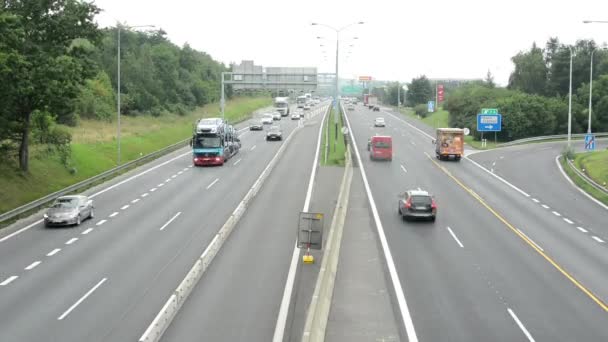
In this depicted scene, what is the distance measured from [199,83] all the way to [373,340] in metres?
116

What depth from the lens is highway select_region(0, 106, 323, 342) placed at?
62.6ft

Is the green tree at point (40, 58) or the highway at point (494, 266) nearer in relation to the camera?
the highway at point (494, 266)

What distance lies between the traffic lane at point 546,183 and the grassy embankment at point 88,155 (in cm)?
2886

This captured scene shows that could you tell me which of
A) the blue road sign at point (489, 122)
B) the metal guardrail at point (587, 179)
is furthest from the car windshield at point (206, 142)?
the blue road sign at point (489, 122)

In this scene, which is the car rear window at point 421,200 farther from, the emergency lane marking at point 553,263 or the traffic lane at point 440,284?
the emergency lane marking at point 553,263

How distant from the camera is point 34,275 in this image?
24125mm

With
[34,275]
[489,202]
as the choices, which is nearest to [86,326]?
[34,275]


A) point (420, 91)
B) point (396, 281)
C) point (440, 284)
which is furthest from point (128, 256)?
point (420, 91)

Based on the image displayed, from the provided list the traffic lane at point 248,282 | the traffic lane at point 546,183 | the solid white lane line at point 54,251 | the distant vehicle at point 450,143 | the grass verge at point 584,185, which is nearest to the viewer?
the traffic lane at point 248,282

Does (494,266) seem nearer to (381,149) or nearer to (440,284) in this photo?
(440,284)

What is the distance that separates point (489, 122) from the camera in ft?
247

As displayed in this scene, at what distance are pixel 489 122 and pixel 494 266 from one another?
5203 cm

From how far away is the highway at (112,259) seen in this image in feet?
62.6

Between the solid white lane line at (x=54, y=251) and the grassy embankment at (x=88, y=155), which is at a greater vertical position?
the grassy embankment at (x=88, y=155)
